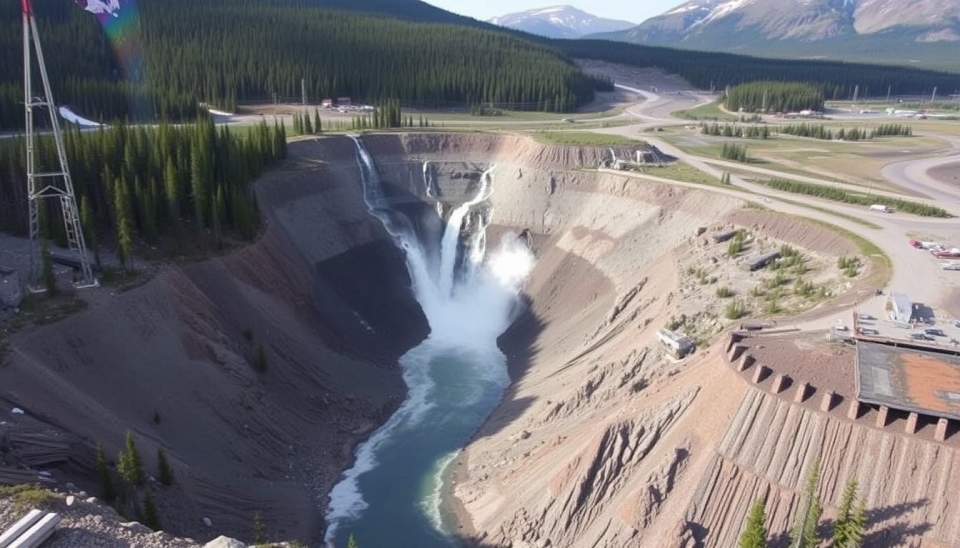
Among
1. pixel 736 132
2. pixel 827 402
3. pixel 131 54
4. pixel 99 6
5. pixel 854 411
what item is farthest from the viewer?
pixel 131 54

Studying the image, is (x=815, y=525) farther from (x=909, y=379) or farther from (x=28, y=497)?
(x=28, y=497)

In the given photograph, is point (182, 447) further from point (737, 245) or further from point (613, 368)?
point (737, 245)

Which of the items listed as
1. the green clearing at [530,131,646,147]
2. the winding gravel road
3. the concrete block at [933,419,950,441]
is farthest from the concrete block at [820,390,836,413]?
the green clearing at [530,131,646,147]

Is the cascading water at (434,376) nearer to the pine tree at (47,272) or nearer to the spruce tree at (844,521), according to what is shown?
the spruce tree at (844,521)

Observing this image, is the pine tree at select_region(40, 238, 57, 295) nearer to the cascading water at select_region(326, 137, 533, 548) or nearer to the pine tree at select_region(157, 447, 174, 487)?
the pine tree at select_region(157, 447, 174, 487)

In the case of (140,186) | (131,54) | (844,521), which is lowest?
(844,521)

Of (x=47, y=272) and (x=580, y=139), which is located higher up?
(x=580, y=139)

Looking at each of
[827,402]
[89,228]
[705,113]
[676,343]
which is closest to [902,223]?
[676,343]

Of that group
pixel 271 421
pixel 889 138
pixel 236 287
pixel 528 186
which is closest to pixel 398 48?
pixel 528 186
